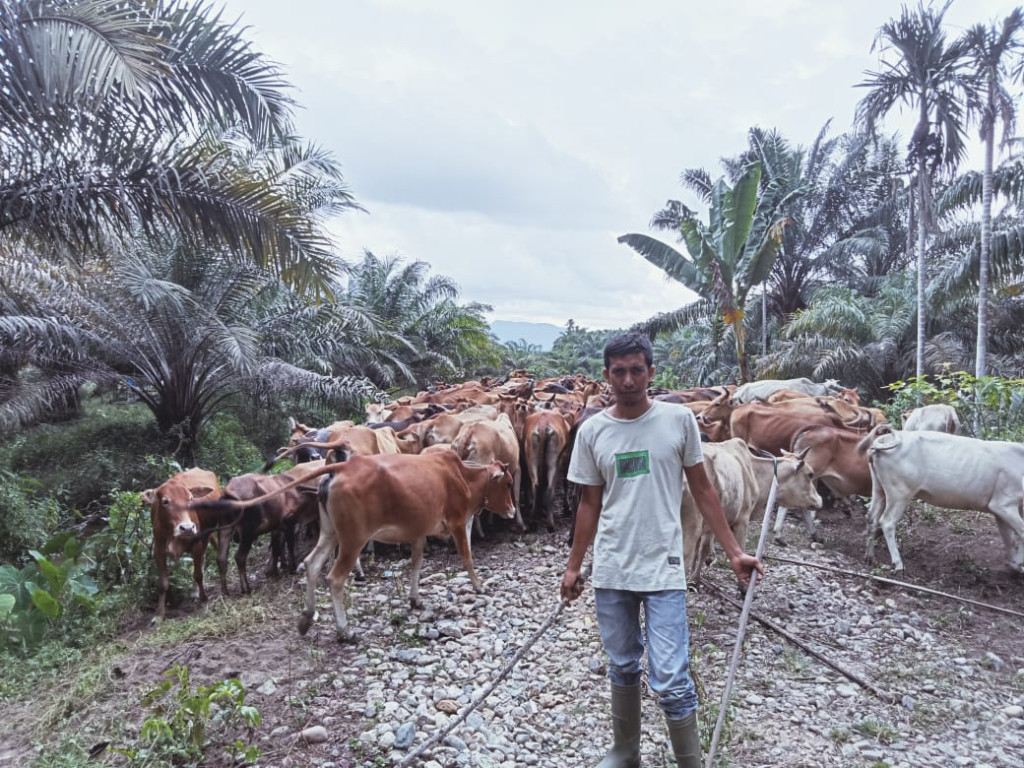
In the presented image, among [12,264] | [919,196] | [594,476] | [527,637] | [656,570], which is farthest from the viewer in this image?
[919,196]

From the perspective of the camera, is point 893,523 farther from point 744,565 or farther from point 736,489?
point 744,565

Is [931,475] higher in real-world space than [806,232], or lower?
lower

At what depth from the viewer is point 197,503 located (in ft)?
19.3

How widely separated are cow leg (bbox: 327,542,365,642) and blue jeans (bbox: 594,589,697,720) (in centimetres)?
241

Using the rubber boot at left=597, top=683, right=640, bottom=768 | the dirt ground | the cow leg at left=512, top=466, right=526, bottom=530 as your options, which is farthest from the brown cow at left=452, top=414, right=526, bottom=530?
the rubber boot at left=597, top=683, right=640, bottom=768

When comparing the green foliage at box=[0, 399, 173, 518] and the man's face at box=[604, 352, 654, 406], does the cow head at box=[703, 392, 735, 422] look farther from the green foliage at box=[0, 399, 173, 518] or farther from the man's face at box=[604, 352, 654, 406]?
the green foliage at box=[0, 399, 173, 518]

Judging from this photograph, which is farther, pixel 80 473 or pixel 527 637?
pixel 80 473

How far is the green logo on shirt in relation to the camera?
3193 millimetres

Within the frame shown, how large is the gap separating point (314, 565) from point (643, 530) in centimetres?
300

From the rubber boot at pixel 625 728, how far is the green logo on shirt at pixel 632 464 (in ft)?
3.56

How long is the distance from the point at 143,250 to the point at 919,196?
16.6 meters

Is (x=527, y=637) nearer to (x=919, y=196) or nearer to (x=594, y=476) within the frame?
(x=594, y=476)

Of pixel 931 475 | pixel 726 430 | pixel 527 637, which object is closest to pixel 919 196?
pixel 726 430

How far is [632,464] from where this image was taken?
127 inches
